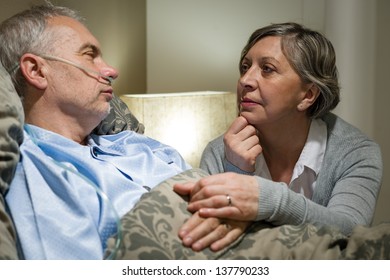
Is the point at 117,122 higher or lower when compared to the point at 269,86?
lower

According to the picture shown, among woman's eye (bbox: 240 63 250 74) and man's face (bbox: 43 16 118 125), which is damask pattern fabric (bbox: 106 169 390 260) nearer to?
man's face (bbox: 43 16 118 125)

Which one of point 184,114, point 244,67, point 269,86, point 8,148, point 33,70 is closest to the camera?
point 8,148

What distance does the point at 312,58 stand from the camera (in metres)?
1.55

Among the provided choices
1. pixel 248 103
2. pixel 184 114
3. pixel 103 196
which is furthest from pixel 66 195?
pixel 184 114

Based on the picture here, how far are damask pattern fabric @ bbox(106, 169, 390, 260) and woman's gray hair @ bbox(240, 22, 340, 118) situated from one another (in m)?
0.58

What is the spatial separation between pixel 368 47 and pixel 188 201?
1.35m

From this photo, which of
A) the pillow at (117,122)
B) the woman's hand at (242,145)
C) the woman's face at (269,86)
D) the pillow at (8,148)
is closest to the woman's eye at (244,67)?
the woman's face at (269,86)

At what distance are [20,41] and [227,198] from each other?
0.77 metres

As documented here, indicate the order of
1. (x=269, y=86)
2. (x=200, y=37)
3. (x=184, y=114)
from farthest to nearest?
(x=200, y=37) → (x=184, y=114) → (x=269, y=86)

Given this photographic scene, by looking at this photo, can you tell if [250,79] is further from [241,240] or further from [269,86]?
[241,240]

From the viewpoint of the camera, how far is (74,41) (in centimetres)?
143
